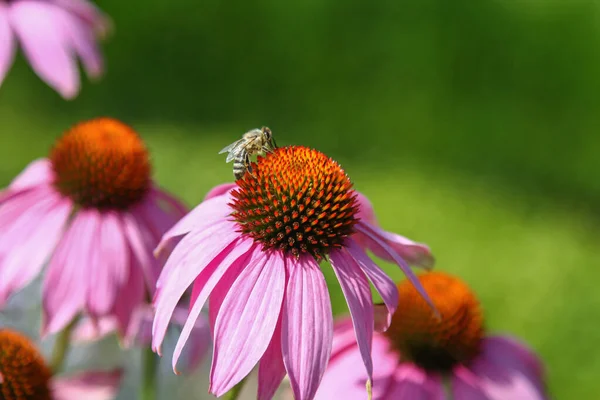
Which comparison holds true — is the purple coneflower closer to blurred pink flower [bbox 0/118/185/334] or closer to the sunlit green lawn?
blurred pink flower [bbox 0/118/185/334]

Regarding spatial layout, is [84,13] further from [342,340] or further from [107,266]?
[342,340]

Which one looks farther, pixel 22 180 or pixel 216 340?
pixel 22 180

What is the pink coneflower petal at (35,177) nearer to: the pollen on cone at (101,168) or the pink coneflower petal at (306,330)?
the pollen on cone at (101,168)

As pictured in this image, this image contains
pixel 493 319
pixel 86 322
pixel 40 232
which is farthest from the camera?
pixel 493 319

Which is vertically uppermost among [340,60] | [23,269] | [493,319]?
[23,269]

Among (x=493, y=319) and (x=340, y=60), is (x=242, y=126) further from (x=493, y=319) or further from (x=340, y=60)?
(x=493, y=319)

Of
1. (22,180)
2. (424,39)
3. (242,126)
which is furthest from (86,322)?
(242,126)

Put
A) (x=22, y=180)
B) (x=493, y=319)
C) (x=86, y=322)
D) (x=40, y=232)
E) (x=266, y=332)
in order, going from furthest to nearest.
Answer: (x=493, y=319)
(x=86, y=322)
(x=22, y=180)
(x=40, y=232)
(x=266, y=332)

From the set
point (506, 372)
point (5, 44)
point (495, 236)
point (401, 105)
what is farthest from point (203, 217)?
point (401, 105)
